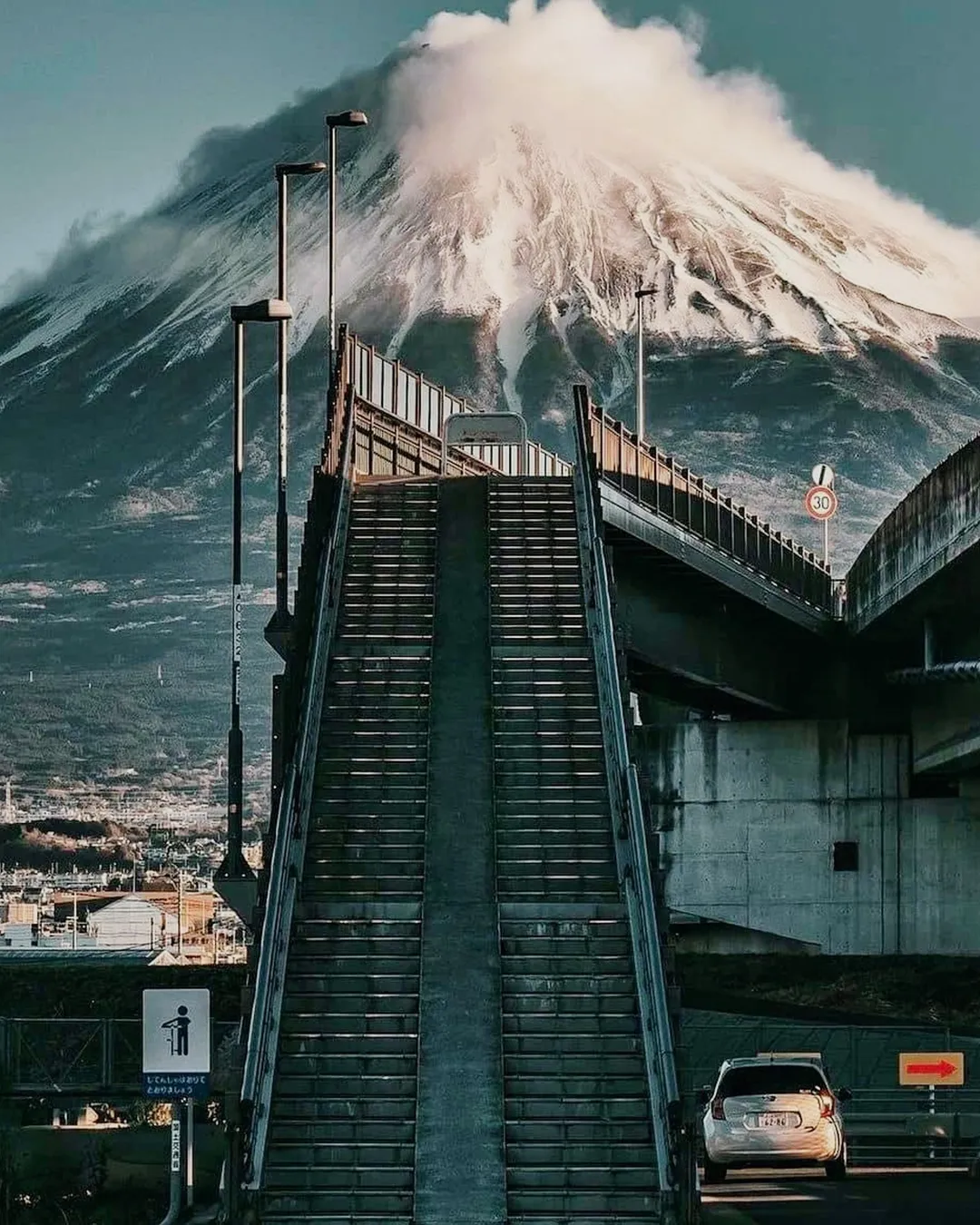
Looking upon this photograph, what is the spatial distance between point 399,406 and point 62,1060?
23.5 metres

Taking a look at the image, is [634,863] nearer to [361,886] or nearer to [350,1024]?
[361,886]

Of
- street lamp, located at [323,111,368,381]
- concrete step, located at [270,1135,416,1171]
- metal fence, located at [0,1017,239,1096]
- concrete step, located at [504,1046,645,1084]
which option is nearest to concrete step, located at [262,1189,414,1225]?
concrete step, located at [270,1135,416,1171]

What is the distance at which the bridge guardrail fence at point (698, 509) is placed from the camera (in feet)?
165

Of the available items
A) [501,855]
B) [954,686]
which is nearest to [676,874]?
[954,686]

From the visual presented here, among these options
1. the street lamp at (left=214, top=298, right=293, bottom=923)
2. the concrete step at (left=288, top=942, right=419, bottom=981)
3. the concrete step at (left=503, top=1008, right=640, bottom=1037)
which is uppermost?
the street lamp at (left=214, top=298, right=293, bottom=923)

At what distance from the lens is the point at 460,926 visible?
3284 cm

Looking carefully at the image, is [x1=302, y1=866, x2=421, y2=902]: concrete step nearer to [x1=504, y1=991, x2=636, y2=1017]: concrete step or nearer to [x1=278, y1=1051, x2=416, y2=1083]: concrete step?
[x1=504, y1=991, x2=636, y2=1017]: concrete step

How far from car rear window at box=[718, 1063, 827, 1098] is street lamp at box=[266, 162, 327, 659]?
1022 cm

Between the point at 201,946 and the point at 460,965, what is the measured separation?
166 metres

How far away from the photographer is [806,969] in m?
60.3

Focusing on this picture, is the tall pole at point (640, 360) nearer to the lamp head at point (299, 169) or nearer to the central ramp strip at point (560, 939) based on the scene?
the lamp head at point (299, 169)

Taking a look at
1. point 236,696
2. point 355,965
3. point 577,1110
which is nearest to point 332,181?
point 236,696

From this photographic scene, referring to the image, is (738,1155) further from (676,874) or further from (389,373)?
(676,874)

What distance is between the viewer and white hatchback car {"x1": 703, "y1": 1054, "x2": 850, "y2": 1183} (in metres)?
33.5
